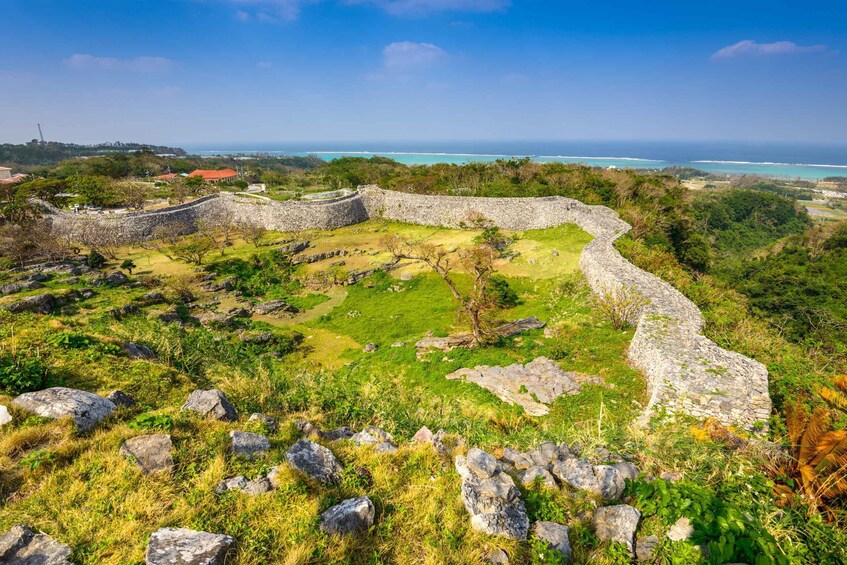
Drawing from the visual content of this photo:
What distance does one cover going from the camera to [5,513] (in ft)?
10.4

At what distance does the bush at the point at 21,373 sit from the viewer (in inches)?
202

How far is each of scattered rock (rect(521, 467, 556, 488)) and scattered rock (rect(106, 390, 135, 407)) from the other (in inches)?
237

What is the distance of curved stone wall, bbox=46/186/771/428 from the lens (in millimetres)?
7680

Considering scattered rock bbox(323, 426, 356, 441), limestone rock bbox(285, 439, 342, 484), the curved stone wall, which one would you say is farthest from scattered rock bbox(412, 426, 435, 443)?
the curved stone wall

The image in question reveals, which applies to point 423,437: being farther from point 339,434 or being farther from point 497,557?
point 497,557

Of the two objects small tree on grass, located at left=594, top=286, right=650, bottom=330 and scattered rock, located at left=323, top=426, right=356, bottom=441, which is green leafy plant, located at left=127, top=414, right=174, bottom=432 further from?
small tree on grass, located at left=594, top=286, right=650, bottom=330

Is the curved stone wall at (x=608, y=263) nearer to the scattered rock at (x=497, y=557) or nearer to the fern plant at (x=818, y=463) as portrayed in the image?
the fern plant at (x=818, y=463)

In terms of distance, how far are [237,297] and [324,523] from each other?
20.5m

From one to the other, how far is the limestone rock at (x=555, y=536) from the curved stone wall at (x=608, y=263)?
5.64 m

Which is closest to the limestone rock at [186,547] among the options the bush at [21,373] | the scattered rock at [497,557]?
the scattered rock at [497,557]

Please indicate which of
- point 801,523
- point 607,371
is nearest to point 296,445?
point 801,523

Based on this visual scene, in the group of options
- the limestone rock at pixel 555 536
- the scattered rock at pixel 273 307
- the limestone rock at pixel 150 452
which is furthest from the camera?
the scattered rock at pixel 273 307

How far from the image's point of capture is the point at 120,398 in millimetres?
5383

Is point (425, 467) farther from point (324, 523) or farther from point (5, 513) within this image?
point (5, 513)
